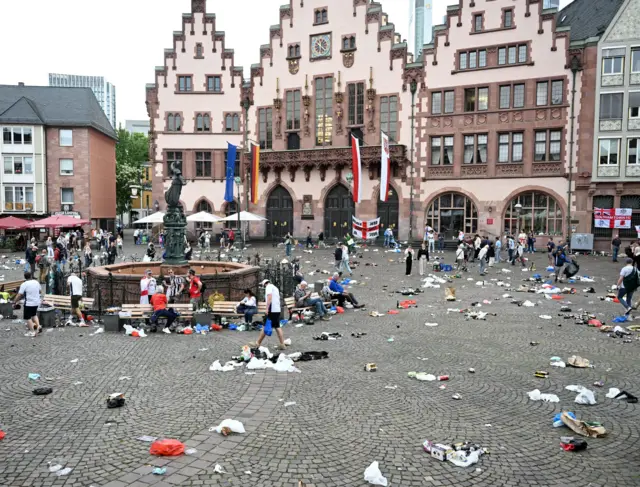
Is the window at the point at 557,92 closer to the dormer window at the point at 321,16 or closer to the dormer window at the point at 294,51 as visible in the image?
the dormer window at the point at 321,16

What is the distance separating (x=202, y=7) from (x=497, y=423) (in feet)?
161

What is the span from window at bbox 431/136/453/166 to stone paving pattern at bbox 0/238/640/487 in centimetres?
2899

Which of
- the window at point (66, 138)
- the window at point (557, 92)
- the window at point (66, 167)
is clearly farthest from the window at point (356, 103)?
the window at point (66, 167)

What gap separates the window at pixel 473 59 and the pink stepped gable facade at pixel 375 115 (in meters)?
0.08

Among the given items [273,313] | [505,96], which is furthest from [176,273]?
[505,96]

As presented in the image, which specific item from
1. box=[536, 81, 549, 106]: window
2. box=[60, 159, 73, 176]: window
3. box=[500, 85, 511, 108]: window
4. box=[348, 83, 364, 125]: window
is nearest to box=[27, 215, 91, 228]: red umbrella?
box=[60, 159, 73, 176]: window

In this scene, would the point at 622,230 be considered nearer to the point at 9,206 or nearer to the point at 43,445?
the point at 43,445

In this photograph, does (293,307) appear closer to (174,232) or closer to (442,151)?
(174,232)

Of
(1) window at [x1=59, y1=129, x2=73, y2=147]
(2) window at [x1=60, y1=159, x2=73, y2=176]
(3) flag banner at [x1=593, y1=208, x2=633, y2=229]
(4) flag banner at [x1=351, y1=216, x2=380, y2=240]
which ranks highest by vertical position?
(1) window at [x1=59, y1=129, x2=73, y2=147]

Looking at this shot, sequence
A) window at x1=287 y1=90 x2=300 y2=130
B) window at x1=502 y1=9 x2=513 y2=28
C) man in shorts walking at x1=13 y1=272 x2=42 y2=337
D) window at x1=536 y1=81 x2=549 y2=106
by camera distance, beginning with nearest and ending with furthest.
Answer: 1. man in shorts walking at x1=13 y1=272 x2=42 y2=337
2. window at x1=536 y1=81 x2=549 y2=106
3. window at x1=502 y1=9 x2=513 y2=28
4. window at x1=287 y1=90 x2=300 y2=130

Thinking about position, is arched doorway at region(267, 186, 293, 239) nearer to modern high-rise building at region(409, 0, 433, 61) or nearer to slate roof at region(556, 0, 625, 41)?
slate roof at region(556, 0, 625, 41)

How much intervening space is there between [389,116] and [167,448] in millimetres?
39678

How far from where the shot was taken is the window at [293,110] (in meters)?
46.8

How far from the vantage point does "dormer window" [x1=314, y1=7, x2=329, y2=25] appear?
45.4 meters
